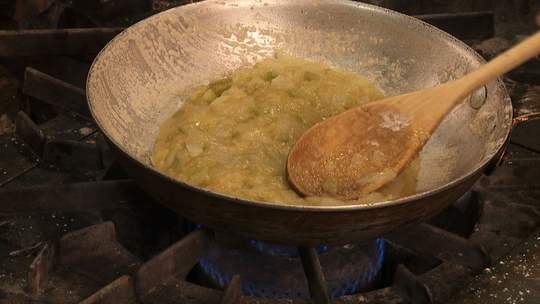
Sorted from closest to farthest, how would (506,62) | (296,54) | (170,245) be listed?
1. (506,62)
2. (170,245)
3. (296,54)

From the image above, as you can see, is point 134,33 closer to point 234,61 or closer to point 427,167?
point 234,61

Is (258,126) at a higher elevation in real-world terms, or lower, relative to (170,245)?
higher

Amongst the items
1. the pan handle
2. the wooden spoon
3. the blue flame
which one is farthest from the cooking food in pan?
the pan handle

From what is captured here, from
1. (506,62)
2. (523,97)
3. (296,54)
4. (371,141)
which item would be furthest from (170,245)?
(523,97)

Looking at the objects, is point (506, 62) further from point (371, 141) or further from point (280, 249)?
point (280, 249)

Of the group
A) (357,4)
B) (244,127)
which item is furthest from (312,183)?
(357,4)

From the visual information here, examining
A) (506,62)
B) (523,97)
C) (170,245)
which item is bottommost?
(170,245)
